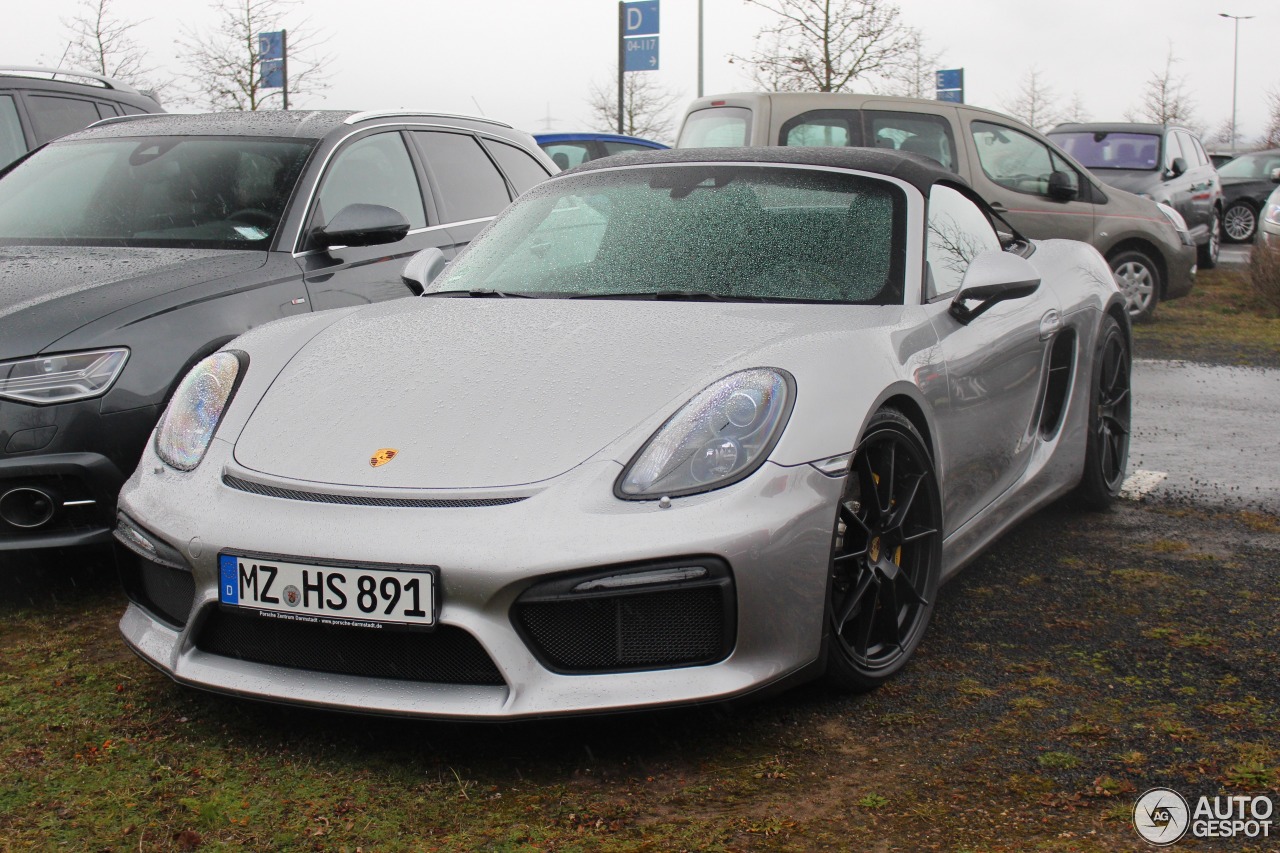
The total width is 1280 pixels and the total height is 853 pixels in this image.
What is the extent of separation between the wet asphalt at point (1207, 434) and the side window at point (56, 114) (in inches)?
237

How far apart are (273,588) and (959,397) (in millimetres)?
1889

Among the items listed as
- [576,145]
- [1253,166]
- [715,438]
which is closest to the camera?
[715,438]

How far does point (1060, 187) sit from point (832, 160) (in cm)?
704

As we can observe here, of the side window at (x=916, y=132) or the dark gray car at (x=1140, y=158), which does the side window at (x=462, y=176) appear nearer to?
the side window at (x=916, y=132)

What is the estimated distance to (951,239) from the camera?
4133 millimetres

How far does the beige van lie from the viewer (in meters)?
10.0

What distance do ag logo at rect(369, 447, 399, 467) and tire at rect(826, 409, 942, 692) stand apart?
37.9 inches

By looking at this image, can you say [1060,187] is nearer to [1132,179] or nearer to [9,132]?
[1132,179]

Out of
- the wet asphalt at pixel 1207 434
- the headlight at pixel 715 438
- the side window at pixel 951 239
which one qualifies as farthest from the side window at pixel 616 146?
the headlight at pixel 715 438

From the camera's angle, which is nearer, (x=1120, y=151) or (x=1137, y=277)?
(x=1137, y=277)

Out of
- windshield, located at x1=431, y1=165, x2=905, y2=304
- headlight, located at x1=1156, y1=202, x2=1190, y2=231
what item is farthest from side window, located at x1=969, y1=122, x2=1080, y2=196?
windshield, located at x1=431, y1=165, x2=905, y2=304

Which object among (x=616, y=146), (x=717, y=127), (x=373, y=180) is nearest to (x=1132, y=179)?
(x=616, y=146)

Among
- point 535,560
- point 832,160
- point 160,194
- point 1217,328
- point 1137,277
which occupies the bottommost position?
point 1217,328

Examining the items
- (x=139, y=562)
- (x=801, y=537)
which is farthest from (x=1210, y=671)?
(x=139, y=562)
